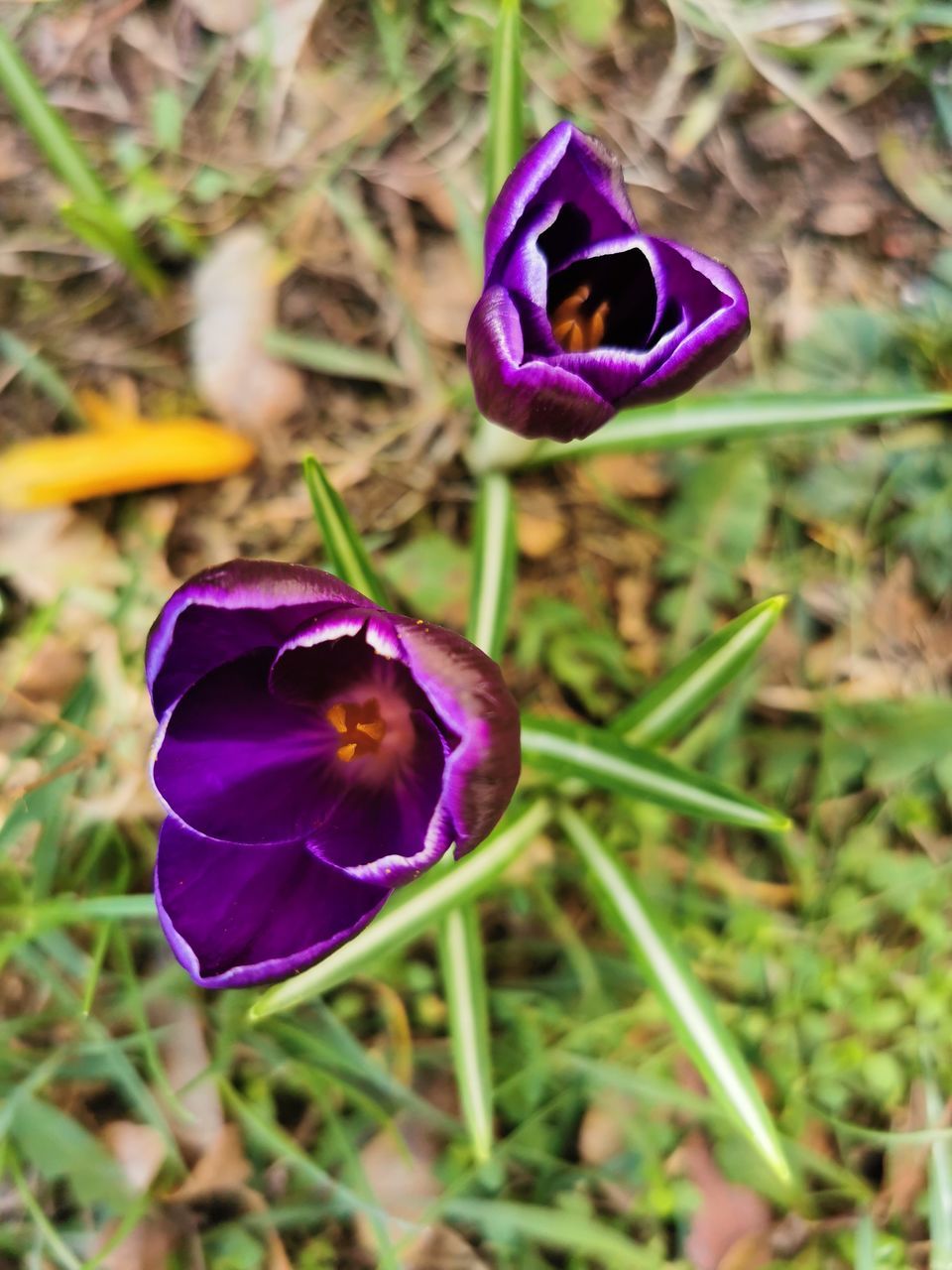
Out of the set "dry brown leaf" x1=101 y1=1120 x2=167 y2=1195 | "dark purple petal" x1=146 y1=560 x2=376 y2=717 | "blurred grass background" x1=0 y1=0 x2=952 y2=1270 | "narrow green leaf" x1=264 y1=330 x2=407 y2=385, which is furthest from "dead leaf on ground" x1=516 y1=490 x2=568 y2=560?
"dry brown leaf" x1=101 y1=1120 x2=167 y2=1195

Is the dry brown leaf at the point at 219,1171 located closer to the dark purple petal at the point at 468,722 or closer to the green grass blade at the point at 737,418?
the dark purple petal at the point at 468,722

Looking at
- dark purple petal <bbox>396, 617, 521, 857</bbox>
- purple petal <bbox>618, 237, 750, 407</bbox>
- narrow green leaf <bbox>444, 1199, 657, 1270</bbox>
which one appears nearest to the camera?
dark purple petal <bbox>396, 617, 521, 857</bbox>

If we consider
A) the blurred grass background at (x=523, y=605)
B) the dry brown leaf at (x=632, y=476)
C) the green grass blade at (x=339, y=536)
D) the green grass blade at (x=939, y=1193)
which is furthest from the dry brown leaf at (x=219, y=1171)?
the dry brown leaf at (x=632, y=476)

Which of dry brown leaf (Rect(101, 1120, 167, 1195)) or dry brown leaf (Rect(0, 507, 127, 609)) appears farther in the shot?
dry brown leaf (Rect(0, 507, 127, 609))

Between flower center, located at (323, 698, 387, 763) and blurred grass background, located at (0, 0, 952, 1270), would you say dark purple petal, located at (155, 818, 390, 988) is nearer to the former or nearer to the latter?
flower center, located at (323, 698, 387, 763)

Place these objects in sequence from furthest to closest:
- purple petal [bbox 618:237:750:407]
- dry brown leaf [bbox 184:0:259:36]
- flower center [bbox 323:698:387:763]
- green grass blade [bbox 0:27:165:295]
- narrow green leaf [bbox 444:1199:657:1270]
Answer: dry brown leaf [bbox 184:0:259:36] → narrow green leaf [bbox 444:1199:657:1270] → green grass blade [bbox 0:27:165:295] → flower center [bbox 323:698:387:763] → purple petal [bbox 618:237:750:407]

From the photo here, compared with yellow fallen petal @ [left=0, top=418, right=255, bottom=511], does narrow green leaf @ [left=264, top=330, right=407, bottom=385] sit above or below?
above

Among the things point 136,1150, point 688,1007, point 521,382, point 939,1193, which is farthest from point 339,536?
point 939,1193

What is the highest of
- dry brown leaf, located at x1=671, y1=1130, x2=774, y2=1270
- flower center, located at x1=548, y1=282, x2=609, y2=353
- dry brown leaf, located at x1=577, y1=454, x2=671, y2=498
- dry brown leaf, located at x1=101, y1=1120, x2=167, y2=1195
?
flower center, located at x1=548, y1=282, x2=609, y2=353
